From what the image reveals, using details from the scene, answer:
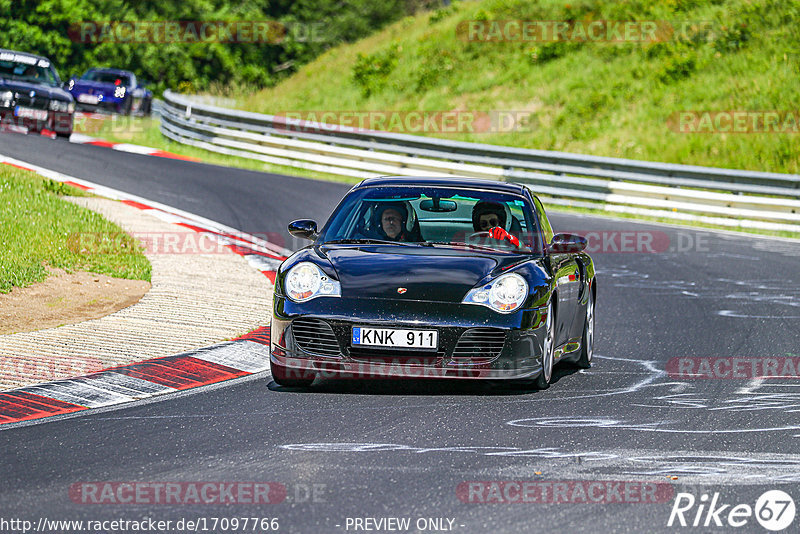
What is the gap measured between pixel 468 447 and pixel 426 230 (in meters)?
3.13

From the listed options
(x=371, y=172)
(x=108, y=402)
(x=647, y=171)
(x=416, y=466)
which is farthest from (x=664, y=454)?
(x=371, y=172)

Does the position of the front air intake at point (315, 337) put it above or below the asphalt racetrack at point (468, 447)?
above

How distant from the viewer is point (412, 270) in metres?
7.50

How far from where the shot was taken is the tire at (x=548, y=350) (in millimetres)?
7590

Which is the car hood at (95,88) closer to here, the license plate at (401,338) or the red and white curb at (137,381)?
the red and white curb at (137,381)

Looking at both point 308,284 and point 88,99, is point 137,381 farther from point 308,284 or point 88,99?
point 88,99

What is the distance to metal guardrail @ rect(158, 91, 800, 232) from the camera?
70.8 ft

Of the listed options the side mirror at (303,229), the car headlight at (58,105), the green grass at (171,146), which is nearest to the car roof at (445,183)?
the side mirror at (303,229)

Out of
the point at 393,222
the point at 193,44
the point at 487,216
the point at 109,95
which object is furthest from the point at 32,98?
the point at 193,44

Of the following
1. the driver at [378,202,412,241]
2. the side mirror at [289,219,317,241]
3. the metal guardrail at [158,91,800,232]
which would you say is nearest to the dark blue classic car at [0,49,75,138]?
the metal guardrail at [158,91,800,232]

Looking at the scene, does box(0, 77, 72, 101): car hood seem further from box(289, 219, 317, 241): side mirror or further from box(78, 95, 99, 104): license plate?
box(289, 219, 317, 241): side mirror

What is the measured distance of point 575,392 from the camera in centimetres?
782

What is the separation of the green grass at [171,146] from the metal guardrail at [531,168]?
0.15 metres

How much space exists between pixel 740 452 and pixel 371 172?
19169 millimetres
